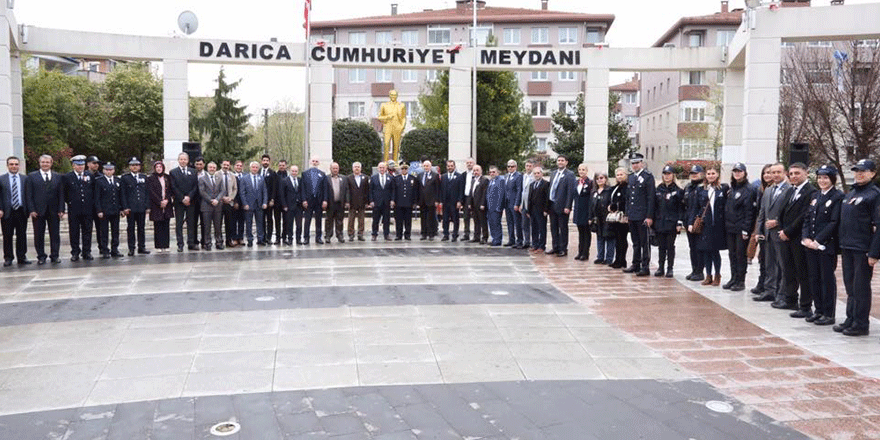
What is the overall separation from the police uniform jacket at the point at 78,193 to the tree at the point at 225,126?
100 feet

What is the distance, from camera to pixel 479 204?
15188 millimetres

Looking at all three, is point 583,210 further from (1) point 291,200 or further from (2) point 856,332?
(2) point 856,332

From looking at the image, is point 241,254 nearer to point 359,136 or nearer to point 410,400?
point 410,400

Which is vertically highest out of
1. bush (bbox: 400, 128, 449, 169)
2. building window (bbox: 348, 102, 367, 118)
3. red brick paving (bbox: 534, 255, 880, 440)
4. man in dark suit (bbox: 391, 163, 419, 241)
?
building window (bbox: 348, 102, 367, 118)

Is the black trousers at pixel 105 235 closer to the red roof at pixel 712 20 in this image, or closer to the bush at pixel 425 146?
the bush at pixel 425 146

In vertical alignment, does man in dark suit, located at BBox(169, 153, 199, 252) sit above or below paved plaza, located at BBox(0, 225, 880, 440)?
above

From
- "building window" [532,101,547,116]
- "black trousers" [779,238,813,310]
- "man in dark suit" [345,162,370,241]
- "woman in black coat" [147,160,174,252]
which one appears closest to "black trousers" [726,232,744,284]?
"black trousers" [779,238,813,310]

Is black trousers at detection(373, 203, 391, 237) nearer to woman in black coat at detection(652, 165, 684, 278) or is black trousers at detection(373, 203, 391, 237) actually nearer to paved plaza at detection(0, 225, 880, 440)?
paved plaza at detection(0, 225, 880, 440)

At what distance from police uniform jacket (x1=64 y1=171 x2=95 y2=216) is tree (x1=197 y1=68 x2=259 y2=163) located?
30.5m

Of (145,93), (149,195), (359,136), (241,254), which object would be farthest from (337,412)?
(145,93)

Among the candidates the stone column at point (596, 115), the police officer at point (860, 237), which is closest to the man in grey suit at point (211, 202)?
the police officer at point (860, 237)

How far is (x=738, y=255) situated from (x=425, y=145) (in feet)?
57.8

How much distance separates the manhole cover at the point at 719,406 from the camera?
17.1 feet

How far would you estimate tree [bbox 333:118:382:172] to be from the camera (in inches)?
1045
